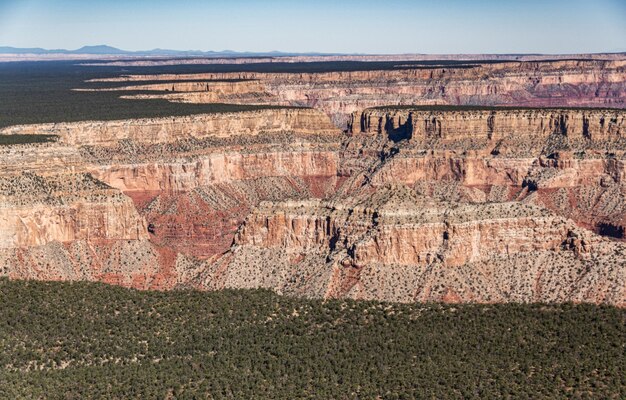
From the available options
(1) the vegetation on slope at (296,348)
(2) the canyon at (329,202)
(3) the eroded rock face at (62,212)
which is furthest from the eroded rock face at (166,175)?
(1) the vegetation on slope at (296,348)

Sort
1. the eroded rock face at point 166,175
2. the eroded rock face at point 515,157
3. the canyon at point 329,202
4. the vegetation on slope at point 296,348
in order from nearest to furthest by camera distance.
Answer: the vegetation on slope at point 296,348, the canyon at point 329,202, the eroded rock face at point 166,175, the eroded rock face at point 515,157

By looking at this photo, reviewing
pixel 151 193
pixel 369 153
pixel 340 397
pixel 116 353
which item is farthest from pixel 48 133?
pixel 340 397

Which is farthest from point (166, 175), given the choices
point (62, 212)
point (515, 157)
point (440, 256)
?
point (440, 256)

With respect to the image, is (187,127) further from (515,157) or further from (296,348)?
(296,348)

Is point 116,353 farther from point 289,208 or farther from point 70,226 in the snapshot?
point 70,226

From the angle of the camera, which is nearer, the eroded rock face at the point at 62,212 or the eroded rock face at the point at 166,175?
the eroded rock face at the point at 62,212

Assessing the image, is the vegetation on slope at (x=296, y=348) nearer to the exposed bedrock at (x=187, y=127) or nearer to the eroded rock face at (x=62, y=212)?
the eroded rock face at (x=62, y=212)
